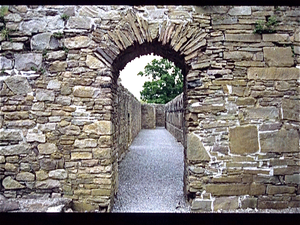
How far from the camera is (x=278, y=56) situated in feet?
12.1

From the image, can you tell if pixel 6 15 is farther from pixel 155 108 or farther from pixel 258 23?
pixel 155 108

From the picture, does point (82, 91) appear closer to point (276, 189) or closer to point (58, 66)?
point (58, 66)

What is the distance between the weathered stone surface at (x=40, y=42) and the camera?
372 centimetres

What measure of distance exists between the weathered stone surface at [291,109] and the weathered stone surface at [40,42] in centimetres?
387

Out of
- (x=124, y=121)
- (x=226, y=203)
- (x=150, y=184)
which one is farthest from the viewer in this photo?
(x=124, y=121)

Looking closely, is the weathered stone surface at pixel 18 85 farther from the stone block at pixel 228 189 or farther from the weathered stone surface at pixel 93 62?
the stone block at pixel 228 189

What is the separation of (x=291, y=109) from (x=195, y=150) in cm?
166

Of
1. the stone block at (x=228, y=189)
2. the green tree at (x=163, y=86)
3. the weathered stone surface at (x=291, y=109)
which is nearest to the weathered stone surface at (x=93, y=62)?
the stone block at (x=228, y=189)

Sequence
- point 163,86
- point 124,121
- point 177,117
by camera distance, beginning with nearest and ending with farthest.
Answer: point 124,121, point 177,117, point 163,86

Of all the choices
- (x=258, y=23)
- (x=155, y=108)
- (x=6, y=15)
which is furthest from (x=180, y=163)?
(x=155, y=108)

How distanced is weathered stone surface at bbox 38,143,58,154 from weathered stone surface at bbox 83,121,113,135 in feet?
1.85

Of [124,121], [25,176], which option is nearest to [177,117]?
[124,121]
